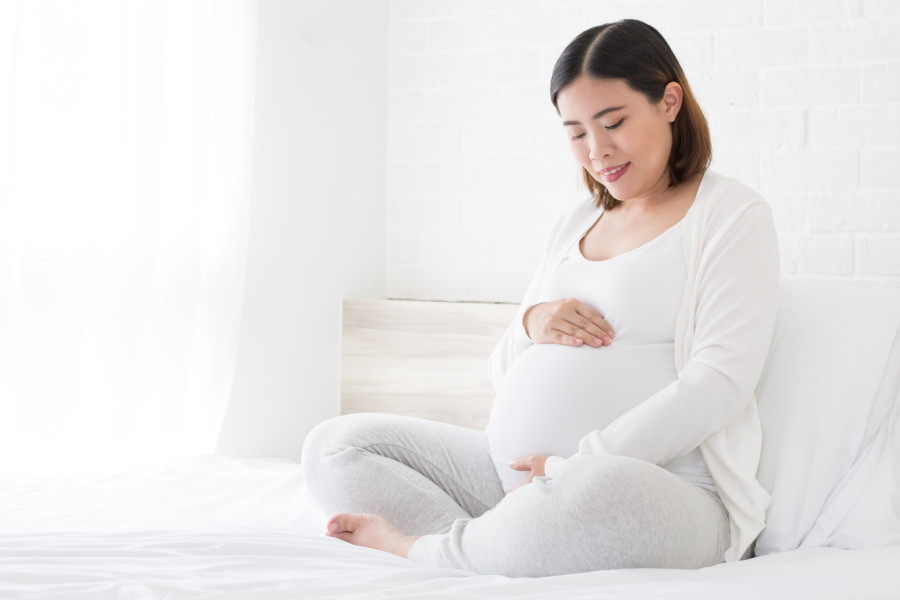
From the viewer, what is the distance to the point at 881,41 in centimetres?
200

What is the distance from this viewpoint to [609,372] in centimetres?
136

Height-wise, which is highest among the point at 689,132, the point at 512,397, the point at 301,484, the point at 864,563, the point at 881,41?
the point at 881,41

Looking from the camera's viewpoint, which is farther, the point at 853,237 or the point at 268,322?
the point at 268,322

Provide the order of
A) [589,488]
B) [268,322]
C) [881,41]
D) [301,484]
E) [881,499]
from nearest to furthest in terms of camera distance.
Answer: [589,488], [881,499], [301,484], [881,41], [268,322]

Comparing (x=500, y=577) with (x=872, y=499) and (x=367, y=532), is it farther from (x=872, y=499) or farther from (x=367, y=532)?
(x=872, y=499)

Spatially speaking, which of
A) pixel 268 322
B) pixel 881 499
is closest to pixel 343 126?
pixel 268 322

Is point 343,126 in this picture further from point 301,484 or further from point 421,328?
point 301,484

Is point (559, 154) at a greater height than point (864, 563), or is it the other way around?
point (559, 154)

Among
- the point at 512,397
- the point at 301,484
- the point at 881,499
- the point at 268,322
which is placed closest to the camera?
the point at 881,499

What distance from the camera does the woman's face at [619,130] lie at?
4.71 feet

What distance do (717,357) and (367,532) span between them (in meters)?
0.57

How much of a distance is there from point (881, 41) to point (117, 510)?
1842 mm

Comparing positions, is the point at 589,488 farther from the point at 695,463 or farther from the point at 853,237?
the point at 853,237

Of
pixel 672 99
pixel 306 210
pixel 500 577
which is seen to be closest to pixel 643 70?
pixel 672 99
